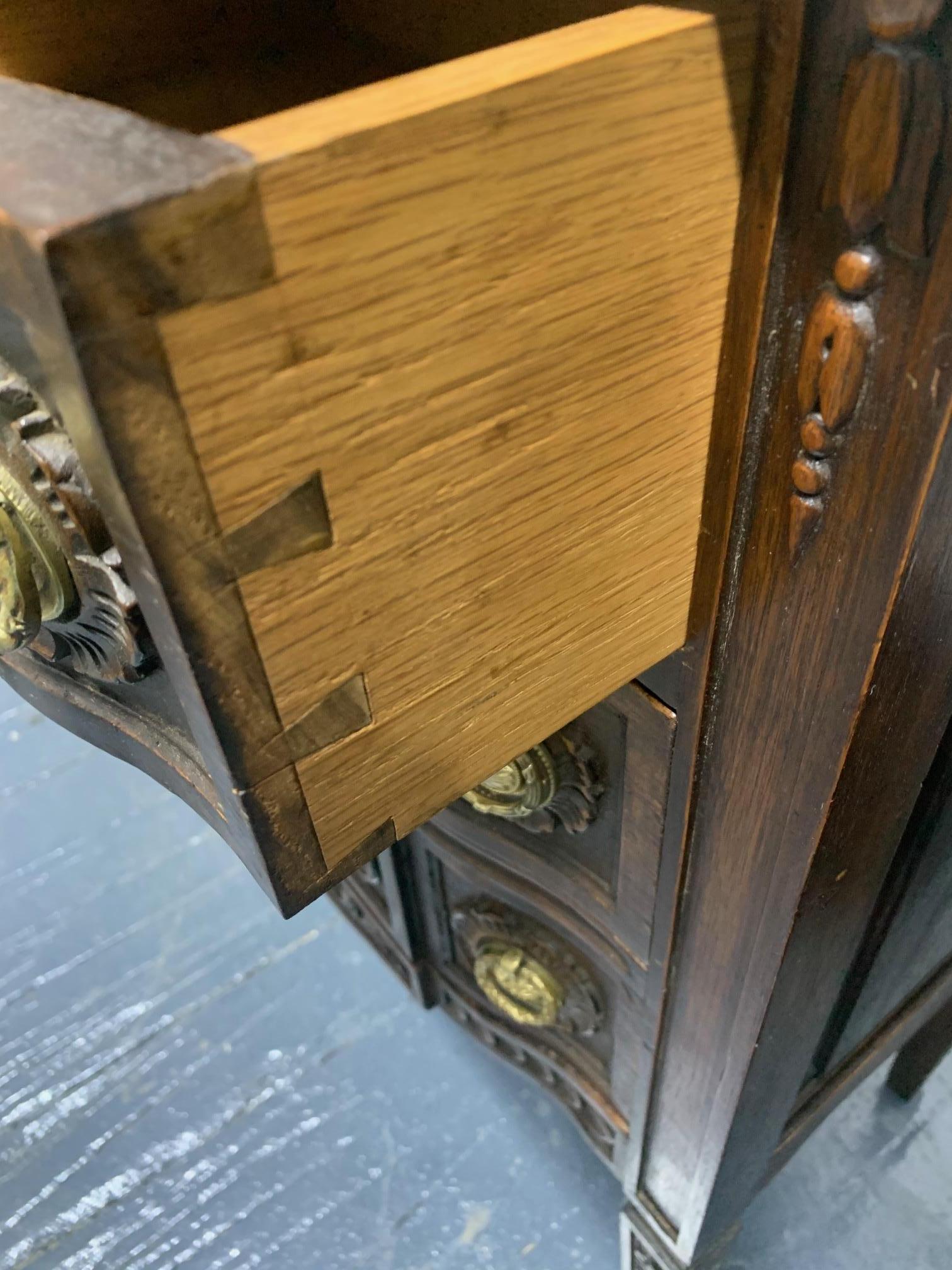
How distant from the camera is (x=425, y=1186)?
100cm

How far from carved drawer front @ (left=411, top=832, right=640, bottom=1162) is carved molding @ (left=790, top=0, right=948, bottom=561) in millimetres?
473

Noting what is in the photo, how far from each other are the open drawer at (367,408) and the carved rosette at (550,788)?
16 centimetres

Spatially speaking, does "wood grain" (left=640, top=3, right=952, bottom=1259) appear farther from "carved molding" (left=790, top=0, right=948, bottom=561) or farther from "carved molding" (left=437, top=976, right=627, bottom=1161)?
"carved molding" (left=437, top=976, right=627, bottom=1161)

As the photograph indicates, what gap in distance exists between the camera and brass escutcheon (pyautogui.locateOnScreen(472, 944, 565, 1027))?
773 millimetres

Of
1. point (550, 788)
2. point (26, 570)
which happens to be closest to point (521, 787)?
point (550, 788)

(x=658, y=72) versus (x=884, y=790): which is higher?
(x=658, y=72)

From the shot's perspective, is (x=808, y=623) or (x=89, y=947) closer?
(x=808, y=623)

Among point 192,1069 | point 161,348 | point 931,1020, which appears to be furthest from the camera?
point 192,1069

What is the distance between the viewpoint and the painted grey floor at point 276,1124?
3.13 ft

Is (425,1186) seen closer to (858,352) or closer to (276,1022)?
(276,1022)

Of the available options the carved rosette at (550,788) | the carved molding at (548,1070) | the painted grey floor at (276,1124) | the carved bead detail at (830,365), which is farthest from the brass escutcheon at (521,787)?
the painted grey floor at (276,1124)

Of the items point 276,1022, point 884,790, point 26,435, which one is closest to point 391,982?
point 276,1022

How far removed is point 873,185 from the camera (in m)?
0.27

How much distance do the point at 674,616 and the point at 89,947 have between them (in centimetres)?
103
